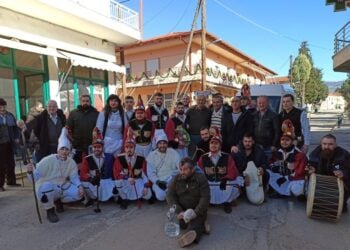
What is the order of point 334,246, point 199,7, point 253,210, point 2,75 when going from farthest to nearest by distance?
point 199,7 < point 2,75 < point 253,210 < point 334,246

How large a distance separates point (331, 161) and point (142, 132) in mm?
3216

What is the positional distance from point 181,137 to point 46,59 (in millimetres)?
7267

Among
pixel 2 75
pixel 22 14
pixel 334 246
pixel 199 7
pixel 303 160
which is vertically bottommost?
pixel 334 246

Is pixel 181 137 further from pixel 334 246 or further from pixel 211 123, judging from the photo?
pixel 334 246

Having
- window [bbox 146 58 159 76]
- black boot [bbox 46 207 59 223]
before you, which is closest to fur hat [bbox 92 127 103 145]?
black boot [bbox 46 207 59 223]

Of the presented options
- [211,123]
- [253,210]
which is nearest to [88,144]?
[211,123]

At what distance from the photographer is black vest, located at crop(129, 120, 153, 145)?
19.7 ft

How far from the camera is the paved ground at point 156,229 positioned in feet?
13.2

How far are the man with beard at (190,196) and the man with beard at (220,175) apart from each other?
3.33ft

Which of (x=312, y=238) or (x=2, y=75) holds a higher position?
(x=2, y=75)

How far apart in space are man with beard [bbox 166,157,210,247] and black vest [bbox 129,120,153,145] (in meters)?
1.73

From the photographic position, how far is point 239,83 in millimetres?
30859

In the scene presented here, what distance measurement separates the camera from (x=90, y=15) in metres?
11.7

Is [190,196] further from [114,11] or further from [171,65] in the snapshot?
[171,65]
